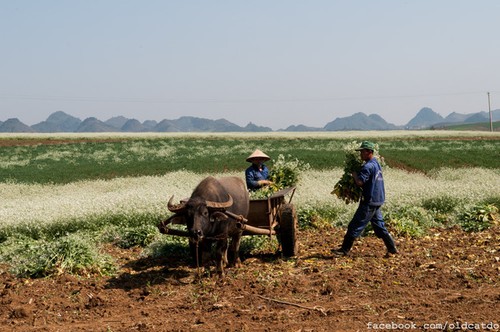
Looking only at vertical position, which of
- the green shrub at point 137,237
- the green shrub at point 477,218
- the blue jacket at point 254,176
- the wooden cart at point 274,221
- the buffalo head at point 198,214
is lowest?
the green shrub at point 477,218

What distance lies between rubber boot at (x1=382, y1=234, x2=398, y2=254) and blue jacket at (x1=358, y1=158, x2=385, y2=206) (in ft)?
2.48

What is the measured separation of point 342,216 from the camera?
16016mm

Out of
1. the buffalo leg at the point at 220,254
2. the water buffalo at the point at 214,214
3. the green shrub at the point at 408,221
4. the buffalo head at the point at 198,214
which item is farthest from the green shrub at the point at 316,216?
the buffalo head at the point at 198,214

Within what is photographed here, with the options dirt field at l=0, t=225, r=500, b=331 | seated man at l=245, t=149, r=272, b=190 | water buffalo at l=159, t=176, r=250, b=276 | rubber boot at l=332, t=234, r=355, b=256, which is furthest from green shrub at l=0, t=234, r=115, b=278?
rubber boot at l=332, t=234, r=355, b=256

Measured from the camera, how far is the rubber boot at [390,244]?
11480mm

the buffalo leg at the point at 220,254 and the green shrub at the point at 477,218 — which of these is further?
the green shrub at the point at 477,218

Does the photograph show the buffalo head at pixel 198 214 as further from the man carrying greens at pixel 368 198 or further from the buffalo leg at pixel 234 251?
the man carrying greens at pixel 368 198

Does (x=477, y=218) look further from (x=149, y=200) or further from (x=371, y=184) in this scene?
(x=149, y=200)

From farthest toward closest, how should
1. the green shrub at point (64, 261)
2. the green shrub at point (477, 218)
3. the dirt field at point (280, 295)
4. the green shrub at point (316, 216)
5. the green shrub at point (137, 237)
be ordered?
the green shrub at point (316, 216) < the green shrub at point (477, 218) < the green shrub at point (137, 237) < the green shrub at point (64, 261) < the dirt field at point (280, 295)

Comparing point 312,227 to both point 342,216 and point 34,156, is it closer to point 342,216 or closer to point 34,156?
point 342,216

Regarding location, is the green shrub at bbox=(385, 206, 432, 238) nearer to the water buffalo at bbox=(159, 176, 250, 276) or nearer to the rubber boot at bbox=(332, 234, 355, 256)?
the rubber boot at bbox=(332, 234, 355, 256)

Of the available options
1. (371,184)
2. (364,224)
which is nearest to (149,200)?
(364,224)

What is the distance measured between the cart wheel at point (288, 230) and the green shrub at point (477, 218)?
213 inches

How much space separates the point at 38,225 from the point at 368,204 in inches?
367
